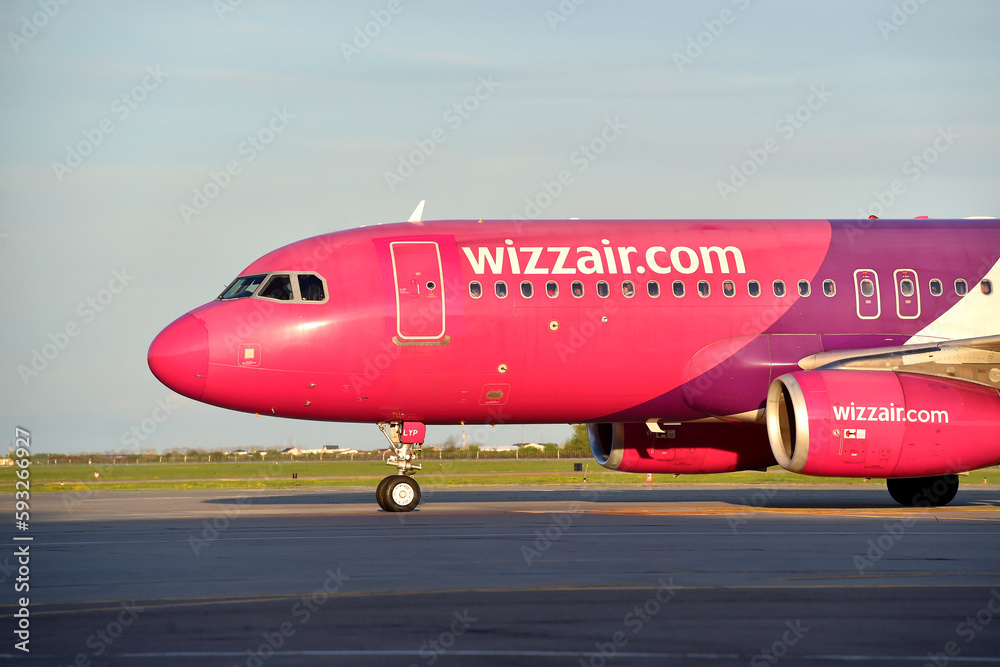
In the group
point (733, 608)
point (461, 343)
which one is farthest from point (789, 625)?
point (461, 343)

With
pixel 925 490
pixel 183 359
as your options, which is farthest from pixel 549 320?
pixel 925 490

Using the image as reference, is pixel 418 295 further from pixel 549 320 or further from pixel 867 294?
pixel 867 294

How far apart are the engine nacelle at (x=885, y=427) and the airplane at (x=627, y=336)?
3 centimetres

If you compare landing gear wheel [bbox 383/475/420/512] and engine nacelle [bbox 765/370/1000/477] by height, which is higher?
engine nacelle [bbox 765/370/1000/477]

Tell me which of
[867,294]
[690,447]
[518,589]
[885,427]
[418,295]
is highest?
[418,295]

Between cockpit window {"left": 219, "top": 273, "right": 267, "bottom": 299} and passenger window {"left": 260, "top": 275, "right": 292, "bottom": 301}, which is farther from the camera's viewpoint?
cockpit window {"left": 219, "top": 273, "right": 267, "bottom": 299}

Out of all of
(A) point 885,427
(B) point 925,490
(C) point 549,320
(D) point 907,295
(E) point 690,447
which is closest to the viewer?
(A) point 885,427

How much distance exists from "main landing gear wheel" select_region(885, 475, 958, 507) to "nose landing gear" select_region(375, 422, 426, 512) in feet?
32.7

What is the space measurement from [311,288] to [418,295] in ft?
6.30

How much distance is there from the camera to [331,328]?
21.0m

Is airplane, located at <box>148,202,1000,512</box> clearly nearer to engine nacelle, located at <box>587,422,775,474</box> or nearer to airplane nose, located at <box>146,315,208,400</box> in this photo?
airplane nose, located at <box>146,315,208,400</box>

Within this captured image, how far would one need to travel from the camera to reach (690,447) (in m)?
24.5

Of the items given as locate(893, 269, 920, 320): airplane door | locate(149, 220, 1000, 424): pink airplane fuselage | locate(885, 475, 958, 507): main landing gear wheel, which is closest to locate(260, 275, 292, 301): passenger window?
locate(149, 220, 1000, 424): pink airplane fuselage

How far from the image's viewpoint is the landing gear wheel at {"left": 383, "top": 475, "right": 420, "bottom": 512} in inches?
846
